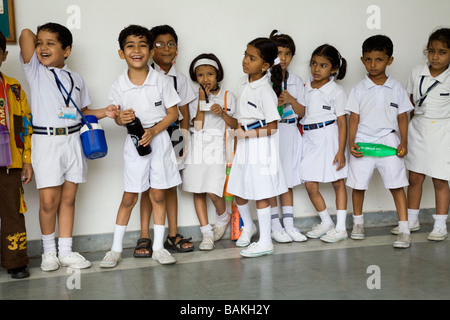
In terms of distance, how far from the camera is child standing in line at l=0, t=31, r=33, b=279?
2.92m

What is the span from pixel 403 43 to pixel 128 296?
298cm

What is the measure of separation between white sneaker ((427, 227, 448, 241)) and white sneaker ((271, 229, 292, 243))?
99cm

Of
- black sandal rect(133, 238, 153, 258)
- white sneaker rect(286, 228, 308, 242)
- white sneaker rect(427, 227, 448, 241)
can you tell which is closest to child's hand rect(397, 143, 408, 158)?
white sneaker rect(427, 227, 448, 241)

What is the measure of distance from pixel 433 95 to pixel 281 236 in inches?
57.6

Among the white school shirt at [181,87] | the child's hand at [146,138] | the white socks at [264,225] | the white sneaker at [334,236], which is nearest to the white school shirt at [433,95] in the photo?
the white sneaker at [334,236]

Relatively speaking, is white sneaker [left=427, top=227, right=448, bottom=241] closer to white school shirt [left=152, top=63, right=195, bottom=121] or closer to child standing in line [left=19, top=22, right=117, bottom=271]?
white school shirt [left=152, top=63, right=195, bottom=121]

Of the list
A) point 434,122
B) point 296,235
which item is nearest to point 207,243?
point 296,235

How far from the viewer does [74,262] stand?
3121mm

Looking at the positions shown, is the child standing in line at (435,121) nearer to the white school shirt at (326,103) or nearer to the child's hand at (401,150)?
the child's hand at (401,150)

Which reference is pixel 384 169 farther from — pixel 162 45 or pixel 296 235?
pixel 162 45

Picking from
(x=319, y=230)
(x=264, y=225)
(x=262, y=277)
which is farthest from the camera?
(x=319, y=230)

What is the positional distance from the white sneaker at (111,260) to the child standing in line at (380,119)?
5.50 feet

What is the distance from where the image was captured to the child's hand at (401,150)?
358cm
